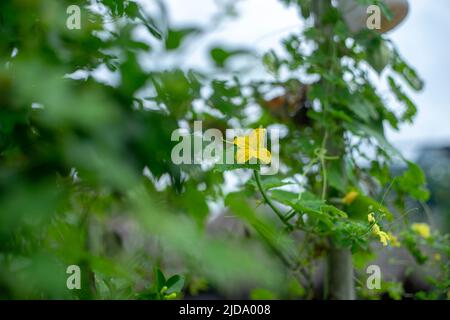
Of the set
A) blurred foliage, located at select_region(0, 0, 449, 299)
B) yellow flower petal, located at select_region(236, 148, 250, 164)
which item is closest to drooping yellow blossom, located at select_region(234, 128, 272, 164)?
yellow flower petal, located at select_region(236, 148, 250, 164)

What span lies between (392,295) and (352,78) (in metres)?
0.52

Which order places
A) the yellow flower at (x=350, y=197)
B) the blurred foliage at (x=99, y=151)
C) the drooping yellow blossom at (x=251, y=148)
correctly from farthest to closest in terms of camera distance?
the yellow flower at (x=350, y=197), the drooping yellow blossom at (x=251, y=148), the blurred foliage at (x=99, y=151)

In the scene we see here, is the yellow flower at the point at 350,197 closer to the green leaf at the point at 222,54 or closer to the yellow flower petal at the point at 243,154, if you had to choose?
the yellow flower petal at the point at 243,154

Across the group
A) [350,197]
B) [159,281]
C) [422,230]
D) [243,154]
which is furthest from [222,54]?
[422,230]

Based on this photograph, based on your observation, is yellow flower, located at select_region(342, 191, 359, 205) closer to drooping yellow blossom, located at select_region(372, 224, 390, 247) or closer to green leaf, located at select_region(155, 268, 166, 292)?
drooping yellow blossom, located at select_region(372, 224, 390, 247)

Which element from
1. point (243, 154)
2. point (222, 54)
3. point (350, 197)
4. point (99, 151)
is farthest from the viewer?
point (350, 197)

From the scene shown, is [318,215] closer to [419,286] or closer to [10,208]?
[10,208]

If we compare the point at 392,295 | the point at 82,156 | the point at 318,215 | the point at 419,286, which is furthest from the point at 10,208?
the point at 419,286

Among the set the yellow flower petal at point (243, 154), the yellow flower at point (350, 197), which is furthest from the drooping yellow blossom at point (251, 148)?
the yellow flower at point (350, 197)

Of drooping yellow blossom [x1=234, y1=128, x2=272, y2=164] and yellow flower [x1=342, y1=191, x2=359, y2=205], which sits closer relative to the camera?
drooping yellow blossom [x1=234, y1=128, x2=272, y2=164]

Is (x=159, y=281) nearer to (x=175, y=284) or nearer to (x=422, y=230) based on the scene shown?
(x=175, y=284)

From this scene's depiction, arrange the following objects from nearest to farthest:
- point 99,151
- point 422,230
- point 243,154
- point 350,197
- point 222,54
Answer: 1. point 99,151
2. point 222,54
3. point 243,154
4. point 350,197
5. point 422,230

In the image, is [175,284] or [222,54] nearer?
[222,54]

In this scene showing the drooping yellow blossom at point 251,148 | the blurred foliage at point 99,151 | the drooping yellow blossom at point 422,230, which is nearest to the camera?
the blurred foliage at point 99,151
